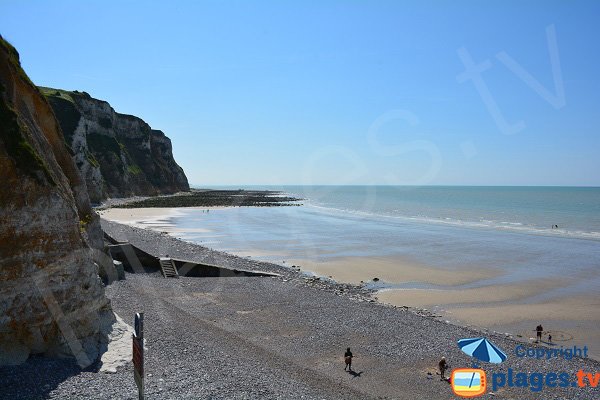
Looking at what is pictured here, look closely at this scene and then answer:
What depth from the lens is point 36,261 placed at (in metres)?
10.6

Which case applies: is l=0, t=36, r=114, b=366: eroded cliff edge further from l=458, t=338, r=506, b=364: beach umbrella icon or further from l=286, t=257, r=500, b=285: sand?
l=286, t=257, r=500, b=285: sand

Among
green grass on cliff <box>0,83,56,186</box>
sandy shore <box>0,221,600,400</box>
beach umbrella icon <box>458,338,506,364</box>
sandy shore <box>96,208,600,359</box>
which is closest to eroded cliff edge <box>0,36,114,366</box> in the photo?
green grass on cliff <box>0,83,56,186</box>

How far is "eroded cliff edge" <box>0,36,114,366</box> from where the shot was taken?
10.1m

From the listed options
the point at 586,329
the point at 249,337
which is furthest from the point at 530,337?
the point at 249,337

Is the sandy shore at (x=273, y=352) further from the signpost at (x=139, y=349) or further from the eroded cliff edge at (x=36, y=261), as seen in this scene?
the signpost at (x=139, y=349)

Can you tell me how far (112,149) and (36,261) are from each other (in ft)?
308

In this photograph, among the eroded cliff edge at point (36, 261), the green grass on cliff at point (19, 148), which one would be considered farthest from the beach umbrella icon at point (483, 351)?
the green grass on cliff at point (19, 148)

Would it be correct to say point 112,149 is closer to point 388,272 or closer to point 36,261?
point 388,272

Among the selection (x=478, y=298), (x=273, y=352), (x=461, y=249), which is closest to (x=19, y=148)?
(x=273, y=352)

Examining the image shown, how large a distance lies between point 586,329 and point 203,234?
126ft

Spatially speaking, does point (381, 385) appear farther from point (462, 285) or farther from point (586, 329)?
point (462, 285)

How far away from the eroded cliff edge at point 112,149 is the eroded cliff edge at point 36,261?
6387 centimetres

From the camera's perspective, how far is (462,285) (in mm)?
26672

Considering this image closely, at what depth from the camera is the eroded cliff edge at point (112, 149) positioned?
72.8 m
